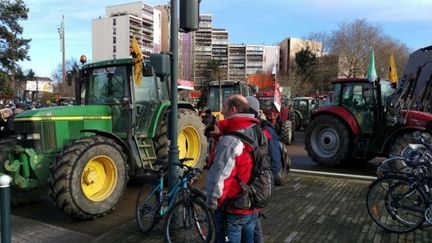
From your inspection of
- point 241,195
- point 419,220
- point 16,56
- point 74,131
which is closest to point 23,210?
point 74,131

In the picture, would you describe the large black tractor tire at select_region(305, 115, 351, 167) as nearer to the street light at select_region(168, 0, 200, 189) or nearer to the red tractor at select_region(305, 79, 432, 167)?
the red tractor at select_region(305, 79, 432, 167)

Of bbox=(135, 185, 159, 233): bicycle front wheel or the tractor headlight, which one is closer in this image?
bbox=(135, 185, 159, 233): bicycle front wheel

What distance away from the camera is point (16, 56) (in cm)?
3238

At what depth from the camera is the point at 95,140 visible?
Result: 22.5ft

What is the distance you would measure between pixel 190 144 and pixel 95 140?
3225 millimetres

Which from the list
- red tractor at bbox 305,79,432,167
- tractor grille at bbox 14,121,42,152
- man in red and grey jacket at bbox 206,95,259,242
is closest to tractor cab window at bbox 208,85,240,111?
red tractor at bbox 305,79,432,167

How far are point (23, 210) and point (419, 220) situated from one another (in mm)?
6065

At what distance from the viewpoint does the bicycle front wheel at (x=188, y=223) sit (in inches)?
192

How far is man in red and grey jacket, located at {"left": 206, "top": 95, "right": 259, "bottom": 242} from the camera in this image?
362cm

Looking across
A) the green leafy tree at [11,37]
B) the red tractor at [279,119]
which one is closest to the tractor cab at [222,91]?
the red tractor at [279,119]

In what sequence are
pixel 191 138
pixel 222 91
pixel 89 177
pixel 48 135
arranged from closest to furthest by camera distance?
pixel 89 177 < pixel 48 135 < pixel 191 138 < pixel 222 91

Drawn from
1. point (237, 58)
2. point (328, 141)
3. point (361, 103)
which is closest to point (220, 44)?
point (237, 58)

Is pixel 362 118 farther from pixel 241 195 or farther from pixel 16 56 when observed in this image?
pixel 16 56

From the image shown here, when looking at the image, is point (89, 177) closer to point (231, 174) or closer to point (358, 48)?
point (231, 174)
